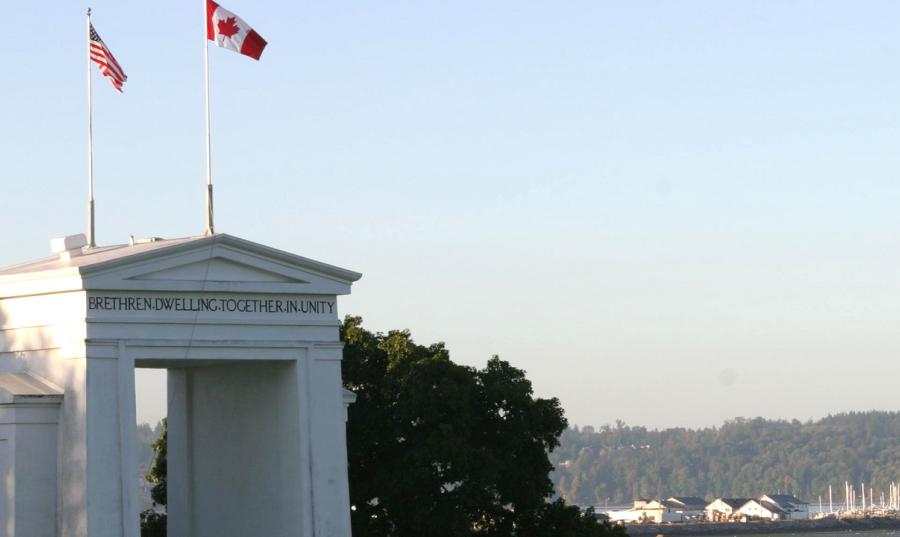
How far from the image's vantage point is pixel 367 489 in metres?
40.6

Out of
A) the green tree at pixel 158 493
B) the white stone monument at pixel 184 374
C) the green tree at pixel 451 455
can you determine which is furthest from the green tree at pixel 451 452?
the white stone monument at pixel 184 374

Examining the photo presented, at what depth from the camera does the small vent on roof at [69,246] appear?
3247 cm

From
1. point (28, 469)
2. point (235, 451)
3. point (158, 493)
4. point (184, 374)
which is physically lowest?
point (158, 493)

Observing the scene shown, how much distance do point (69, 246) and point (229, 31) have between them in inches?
214

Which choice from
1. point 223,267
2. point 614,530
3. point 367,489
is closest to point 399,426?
point 367,489

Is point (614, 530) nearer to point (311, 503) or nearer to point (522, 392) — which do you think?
point (522, 392)

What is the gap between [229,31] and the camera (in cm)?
3425

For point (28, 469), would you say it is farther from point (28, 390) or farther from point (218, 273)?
point (218, 273)

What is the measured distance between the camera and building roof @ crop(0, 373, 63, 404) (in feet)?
99.3

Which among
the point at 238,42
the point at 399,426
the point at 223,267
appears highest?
the point at 238,42

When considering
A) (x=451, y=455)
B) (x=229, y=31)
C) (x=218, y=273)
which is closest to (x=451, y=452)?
(x=451, y=455)

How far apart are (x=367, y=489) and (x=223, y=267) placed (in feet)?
34.3

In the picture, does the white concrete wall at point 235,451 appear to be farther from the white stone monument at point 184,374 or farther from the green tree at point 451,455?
the green tree at point 451,455

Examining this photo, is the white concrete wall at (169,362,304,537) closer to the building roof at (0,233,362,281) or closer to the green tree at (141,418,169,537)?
the building roof at (0,233,362,281)
